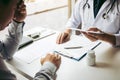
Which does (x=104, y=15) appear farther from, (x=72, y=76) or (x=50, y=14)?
(x=50, y=14)

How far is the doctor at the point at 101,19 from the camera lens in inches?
51.6

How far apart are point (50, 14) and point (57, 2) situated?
286 millimetres

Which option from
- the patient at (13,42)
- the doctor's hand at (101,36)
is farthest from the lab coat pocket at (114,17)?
the patient at (13,42)

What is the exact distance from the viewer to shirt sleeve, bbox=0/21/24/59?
125 cm

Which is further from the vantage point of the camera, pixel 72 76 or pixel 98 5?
pixel 98 5

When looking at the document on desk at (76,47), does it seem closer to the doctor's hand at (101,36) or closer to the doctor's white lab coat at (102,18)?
the doctor's hand at (101,36)

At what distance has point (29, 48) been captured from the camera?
1.40m

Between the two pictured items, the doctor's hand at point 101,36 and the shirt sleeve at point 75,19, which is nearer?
the doctor's hand at point 101,36

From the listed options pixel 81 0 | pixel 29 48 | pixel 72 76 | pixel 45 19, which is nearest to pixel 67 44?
pixel 29 48

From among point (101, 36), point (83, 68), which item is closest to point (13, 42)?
point (83, 68)

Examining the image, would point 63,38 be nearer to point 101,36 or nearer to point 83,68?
point 101,36

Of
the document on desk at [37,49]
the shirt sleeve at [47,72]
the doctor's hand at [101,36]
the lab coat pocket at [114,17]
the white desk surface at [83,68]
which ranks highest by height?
the lab coat pocket at [114,17]

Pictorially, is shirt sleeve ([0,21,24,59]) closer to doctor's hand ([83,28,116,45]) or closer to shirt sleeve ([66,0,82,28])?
doctor's hand ([83,28,116,45])

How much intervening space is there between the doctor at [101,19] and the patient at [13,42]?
1.21ft
